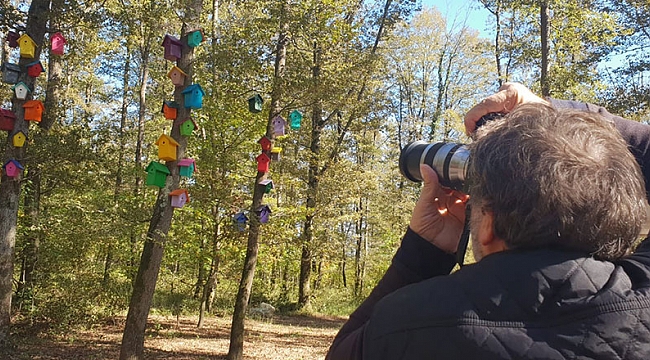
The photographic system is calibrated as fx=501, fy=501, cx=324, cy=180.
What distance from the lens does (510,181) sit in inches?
29.6

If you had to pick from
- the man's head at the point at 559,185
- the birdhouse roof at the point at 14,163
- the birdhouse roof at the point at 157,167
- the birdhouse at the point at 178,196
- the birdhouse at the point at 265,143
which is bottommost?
the birdhouse at the point at 178,196

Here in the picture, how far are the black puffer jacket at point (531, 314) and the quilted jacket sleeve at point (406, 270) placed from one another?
0.51ft

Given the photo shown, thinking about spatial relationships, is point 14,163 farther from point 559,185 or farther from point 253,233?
point 559,185

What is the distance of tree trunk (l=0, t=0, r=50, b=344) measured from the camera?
19.7 ft

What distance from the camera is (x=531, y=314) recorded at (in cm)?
67

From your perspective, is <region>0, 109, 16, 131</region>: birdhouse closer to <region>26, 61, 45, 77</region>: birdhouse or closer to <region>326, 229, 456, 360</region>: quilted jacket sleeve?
<region>26, 61, 45, 77</region>: birdhouse

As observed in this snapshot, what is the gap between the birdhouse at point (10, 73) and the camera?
5.84 metres

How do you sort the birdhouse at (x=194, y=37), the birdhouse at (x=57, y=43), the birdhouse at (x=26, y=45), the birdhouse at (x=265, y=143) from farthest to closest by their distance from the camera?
the birdhouse at (x=265, y=143) → the birdhouse at (x=57, y=43) → the birdhouse at (x=26, y=45) → the birdhouse at (x=194, y=37)

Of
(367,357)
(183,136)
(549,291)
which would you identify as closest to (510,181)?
(549,291)

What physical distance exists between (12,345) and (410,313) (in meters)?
7.43

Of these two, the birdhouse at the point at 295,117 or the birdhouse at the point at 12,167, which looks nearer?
the birdhouse at the point at 12,167

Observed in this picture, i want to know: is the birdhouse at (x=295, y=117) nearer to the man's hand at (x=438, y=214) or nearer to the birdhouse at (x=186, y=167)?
the birdhouse at (x=186, y=167)

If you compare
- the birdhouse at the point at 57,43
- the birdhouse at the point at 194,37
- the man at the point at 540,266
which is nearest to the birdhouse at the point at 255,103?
the birdhouse at the point at 194,37

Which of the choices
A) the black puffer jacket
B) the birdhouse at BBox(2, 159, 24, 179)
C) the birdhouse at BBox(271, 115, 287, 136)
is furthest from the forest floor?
the black puffer jacket
